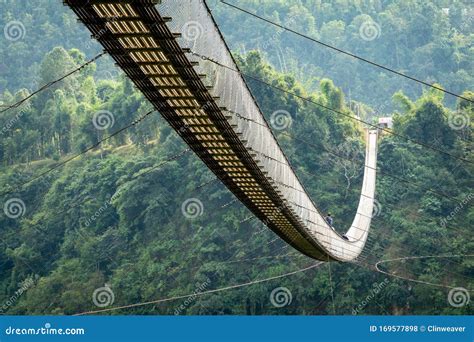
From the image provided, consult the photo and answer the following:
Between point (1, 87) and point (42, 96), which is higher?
point (1, 87)

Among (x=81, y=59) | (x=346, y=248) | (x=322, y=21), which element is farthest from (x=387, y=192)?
(x=322, y=21)

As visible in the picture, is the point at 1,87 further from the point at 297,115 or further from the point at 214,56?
the point at 214,56
